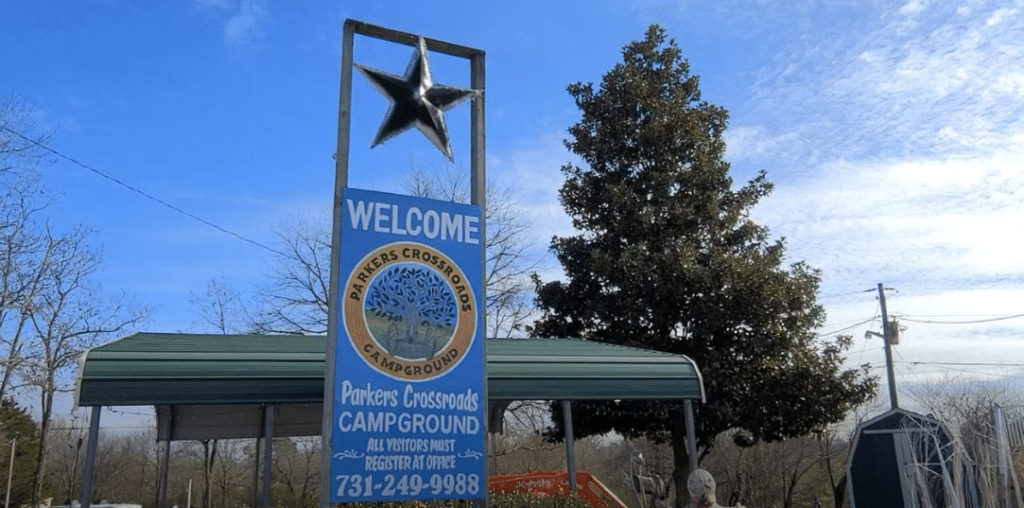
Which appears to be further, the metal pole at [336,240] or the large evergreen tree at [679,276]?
the large evergreen tree at [679,276]

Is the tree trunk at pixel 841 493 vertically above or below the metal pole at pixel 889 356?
below

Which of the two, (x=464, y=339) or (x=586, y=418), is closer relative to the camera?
(x=464, y=339)

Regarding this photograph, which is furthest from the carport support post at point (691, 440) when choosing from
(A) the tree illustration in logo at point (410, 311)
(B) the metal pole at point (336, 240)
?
(B) the metal pole at point (336, 240)

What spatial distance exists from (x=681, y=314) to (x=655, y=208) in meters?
2.56

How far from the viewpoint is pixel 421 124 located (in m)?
7.82

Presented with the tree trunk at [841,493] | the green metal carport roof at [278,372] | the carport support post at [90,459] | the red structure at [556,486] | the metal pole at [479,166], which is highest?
the metal pole at [479,166]

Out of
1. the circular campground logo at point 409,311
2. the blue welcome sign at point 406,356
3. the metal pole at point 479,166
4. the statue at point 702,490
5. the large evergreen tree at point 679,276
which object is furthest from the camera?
the large evergreen tree at point 679,276

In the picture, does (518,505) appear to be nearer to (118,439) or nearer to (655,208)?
(655,208)

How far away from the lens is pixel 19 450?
30.2 m

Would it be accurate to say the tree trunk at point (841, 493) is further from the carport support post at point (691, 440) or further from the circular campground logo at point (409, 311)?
the circular campground logo at point (409, 311)

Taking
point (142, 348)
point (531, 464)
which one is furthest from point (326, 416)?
point (531, 464)

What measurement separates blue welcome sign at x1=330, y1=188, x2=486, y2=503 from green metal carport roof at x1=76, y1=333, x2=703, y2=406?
3.05 meters

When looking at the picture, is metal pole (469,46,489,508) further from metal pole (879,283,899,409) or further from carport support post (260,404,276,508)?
metal pole (879,283,899,409)

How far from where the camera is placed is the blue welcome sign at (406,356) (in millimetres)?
6719
